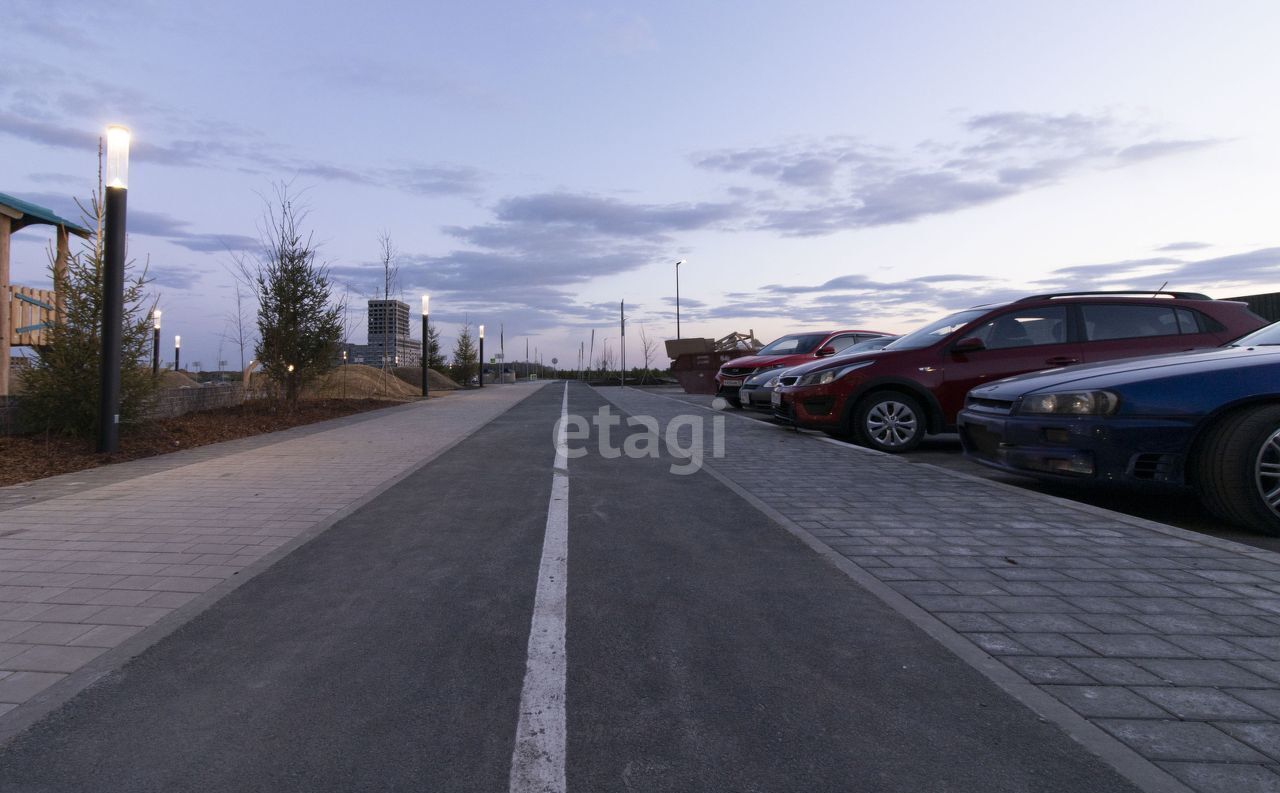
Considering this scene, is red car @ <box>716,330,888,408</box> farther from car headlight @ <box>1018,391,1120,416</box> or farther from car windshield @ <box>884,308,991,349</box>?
car headlight @ <box>1018,391,1120,416</box>

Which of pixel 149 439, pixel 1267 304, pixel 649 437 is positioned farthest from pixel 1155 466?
pixel 1267 304

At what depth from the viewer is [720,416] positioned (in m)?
15.0

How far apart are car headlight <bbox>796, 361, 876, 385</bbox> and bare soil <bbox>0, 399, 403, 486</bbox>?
8446 millimetres

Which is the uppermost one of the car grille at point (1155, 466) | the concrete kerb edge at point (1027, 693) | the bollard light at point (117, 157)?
the bollard light at point (117, 157)

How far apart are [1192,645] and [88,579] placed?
5540 mm

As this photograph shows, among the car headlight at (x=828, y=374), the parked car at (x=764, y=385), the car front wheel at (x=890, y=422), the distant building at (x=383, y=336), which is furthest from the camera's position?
the distant building at (x=383, y=336)

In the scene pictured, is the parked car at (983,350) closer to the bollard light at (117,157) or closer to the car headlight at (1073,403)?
the car headlight at (1073,403)

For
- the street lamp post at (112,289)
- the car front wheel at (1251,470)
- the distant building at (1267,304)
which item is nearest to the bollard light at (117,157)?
the street lamp post at (112,289)

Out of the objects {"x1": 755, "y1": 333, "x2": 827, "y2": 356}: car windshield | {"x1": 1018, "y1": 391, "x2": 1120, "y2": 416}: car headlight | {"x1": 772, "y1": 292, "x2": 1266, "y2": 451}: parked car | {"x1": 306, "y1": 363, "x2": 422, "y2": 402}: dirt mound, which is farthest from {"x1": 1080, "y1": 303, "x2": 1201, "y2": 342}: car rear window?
{"x1": 306, "y1": 363, "x2": 422, "y2": 402}: dirt mound

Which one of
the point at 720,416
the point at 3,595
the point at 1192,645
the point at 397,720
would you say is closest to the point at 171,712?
the point at 397,720

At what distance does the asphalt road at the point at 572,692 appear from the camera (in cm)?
221

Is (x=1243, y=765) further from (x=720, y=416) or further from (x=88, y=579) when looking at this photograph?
(x=720, y=416)

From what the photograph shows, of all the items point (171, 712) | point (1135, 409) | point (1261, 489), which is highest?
point (1135, 409)

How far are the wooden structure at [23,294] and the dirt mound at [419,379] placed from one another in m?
23.1
